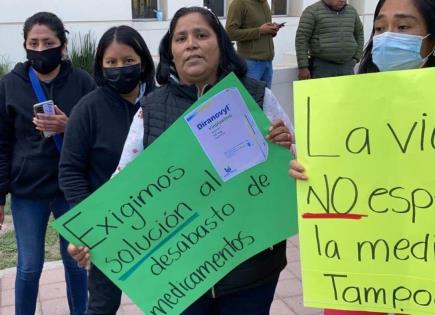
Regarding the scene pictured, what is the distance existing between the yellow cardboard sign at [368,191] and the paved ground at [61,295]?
1.78 metres

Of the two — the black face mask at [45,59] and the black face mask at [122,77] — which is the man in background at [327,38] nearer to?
the black face mask at [45,59]

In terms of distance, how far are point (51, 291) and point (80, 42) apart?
5.38 m

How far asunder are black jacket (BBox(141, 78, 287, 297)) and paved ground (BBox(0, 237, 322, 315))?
144 centimetres

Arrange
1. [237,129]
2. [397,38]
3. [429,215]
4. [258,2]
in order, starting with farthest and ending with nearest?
[258,2], [237,129], [397,38], [429,215]

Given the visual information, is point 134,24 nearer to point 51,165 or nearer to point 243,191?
point 51,165

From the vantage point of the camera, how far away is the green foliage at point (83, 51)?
26.4ft

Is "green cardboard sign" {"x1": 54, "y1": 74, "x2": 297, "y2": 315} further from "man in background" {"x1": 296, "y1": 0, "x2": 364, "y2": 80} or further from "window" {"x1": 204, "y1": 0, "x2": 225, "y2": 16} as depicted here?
"window" {"x1": 204, "y1": 0, "x2": 225, "y2": 16}

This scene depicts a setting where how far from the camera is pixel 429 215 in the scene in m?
1.61

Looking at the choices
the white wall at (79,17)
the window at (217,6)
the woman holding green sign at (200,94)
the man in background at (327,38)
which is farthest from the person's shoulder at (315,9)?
the woman holding green sign at (200,94)

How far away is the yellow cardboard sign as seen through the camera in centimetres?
161

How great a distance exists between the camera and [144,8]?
951 centimetres

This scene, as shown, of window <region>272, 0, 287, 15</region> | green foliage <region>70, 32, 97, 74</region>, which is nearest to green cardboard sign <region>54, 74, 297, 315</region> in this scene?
green foliage <region>70, 32, 97, 74</region>

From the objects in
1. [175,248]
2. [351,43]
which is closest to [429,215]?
[175,248]

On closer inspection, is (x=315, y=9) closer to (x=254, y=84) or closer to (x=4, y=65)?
(x=4, y=65)
